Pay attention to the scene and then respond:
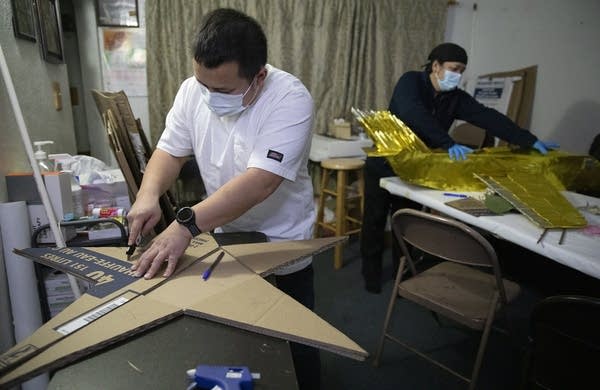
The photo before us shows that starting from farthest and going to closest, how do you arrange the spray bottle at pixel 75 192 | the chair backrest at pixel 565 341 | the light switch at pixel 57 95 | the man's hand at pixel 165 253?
the light switch at pixel 57 95 < the spray bottle at pixel 75 192 < the chair backrest at pixel 565 341 < the man's hand at pixel 165 253

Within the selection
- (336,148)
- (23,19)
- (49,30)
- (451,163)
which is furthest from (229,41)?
(336,148)

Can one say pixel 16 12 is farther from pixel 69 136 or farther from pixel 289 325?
pixel 289 325

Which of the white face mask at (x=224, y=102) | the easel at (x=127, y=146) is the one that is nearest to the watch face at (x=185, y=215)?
the white face mask at (x=224, y=102)

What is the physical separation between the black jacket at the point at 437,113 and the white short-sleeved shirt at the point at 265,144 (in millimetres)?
1058

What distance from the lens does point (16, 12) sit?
1411 mm

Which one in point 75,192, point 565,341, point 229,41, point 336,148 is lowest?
point 565,341

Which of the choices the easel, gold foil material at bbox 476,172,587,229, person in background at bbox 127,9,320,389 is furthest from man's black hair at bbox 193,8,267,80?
gold foil material at bbox 476,172,587,229

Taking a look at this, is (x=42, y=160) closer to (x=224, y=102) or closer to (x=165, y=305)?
(x=224, y=102)

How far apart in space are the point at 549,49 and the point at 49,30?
3708mm

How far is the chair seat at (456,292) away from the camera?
55.9 inches

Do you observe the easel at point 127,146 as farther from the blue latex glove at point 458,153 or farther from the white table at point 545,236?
the blue latex glove at point 458,153

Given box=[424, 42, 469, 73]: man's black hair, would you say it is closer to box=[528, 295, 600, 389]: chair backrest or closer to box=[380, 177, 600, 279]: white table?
box=[380, 177, 600, 279]: white table

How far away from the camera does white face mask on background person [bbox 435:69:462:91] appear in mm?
2107

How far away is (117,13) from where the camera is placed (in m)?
2.70
